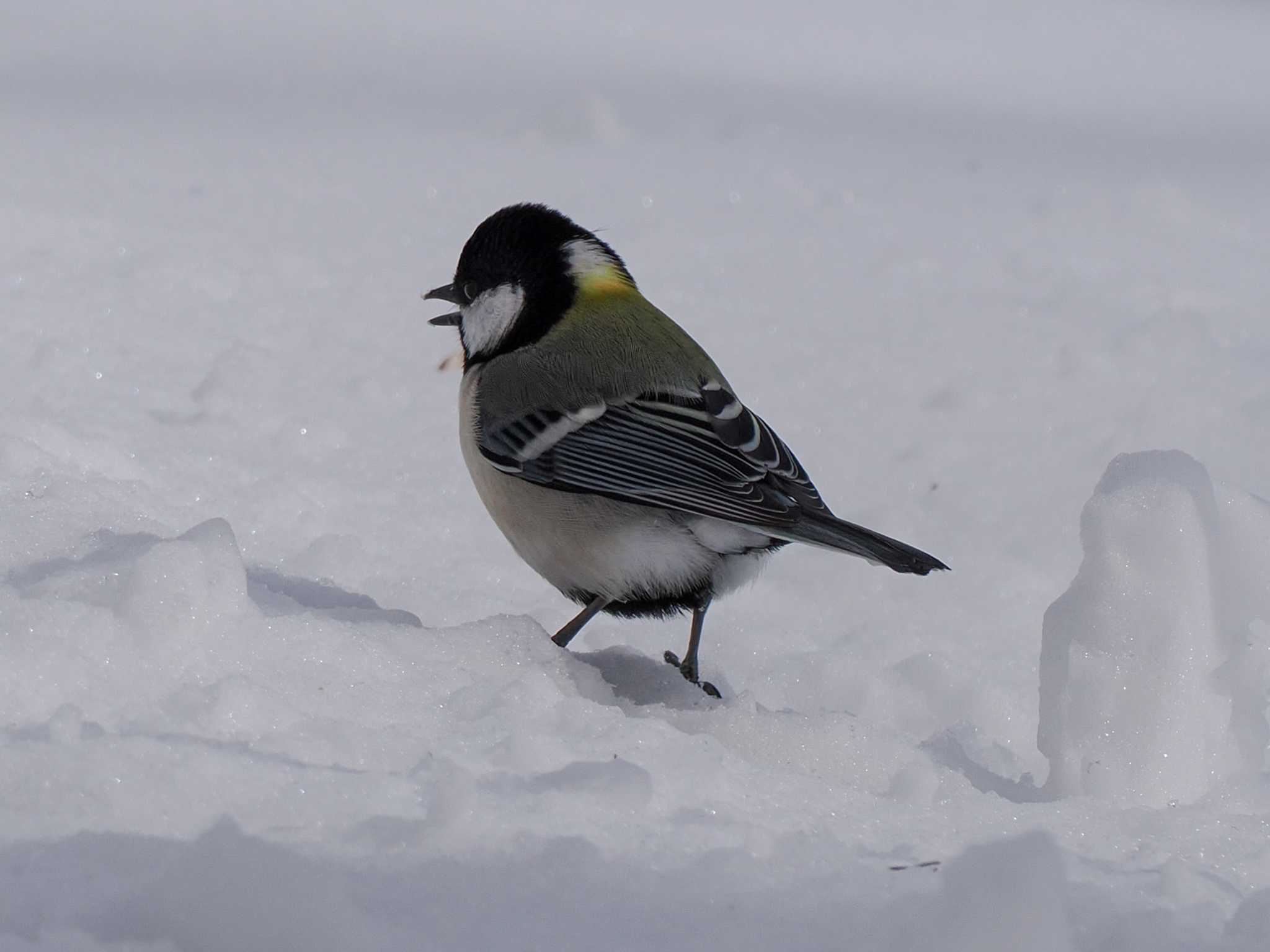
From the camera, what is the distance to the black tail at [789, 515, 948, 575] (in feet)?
7.75

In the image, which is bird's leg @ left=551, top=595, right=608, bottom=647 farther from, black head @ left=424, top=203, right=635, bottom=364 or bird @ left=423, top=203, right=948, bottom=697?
black head @ left=424, top=203, right=635, bottom=364

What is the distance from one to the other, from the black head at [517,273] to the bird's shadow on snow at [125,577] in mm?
719

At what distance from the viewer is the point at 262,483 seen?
3.36 metres

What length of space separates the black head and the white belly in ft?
1.72

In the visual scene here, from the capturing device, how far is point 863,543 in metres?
2.41

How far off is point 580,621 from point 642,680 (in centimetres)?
25

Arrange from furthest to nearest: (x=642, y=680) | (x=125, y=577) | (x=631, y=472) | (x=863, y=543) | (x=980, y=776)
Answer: (x=631, y=472), (x=642, y=680), (x=863, y=543), (x=980, y=776), (x=125, y=577)

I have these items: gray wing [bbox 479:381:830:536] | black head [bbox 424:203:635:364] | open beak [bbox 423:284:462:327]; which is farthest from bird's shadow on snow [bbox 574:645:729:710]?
open beak [bbox 423:284:462:327]

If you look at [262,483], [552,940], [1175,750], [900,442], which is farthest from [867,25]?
[552,940]

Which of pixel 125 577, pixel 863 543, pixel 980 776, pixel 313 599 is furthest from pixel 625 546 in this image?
pixel 125 577

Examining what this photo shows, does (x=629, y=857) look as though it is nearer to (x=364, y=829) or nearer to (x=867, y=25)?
(x=364, y=829)

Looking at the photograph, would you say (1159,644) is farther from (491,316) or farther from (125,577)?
(125,577)

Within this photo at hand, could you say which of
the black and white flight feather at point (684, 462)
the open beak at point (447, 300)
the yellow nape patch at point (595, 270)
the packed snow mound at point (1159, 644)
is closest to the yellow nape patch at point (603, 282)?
the yellow nape patch at point (595, 270)

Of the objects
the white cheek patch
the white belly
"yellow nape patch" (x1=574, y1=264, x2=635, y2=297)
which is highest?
"yellow nape patch" (x1=574, y1=264, x2=635, y2=297)
